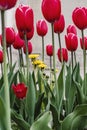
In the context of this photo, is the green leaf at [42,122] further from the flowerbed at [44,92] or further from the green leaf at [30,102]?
the green leaf at [30,102]

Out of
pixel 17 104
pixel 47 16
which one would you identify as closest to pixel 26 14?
pixel 47 16

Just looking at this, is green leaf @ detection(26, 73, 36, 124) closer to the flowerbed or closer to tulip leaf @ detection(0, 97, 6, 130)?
the flowerbed

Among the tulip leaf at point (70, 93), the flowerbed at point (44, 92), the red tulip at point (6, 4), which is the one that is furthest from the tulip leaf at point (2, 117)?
the tulip leaf at point (70, 93)

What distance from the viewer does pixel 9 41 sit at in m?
1.15

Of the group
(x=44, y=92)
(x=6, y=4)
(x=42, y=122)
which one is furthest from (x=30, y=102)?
(x=6, y=4)

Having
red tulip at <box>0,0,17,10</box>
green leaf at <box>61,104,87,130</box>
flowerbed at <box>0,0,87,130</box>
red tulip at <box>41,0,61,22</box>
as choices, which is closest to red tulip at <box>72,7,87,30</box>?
flowerbed at <box>0,0,87,130</box>

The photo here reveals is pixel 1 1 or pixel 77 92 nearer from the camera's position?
pixel 1 1

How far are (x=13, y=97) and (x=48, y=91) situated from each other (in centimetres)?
11

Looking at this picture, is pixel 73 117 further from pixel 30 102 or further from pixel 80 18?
pixel 80 18

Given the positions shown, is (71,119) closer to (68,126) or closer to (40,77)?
(68,126)

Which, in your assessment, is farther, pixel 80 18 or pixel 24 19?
pixel 80 18

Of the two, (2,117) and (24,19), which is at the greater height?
(24,19)

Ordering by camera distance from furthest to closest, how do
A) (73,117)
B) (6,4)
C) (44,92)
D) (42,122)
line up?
(44,92) → (73,117) → (42,122) → (6,4)

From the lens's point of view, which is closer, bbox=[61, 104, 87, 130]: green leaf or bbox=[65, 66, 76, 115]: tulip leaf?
bbox=[61, 104, 87, 130]: green leaf
